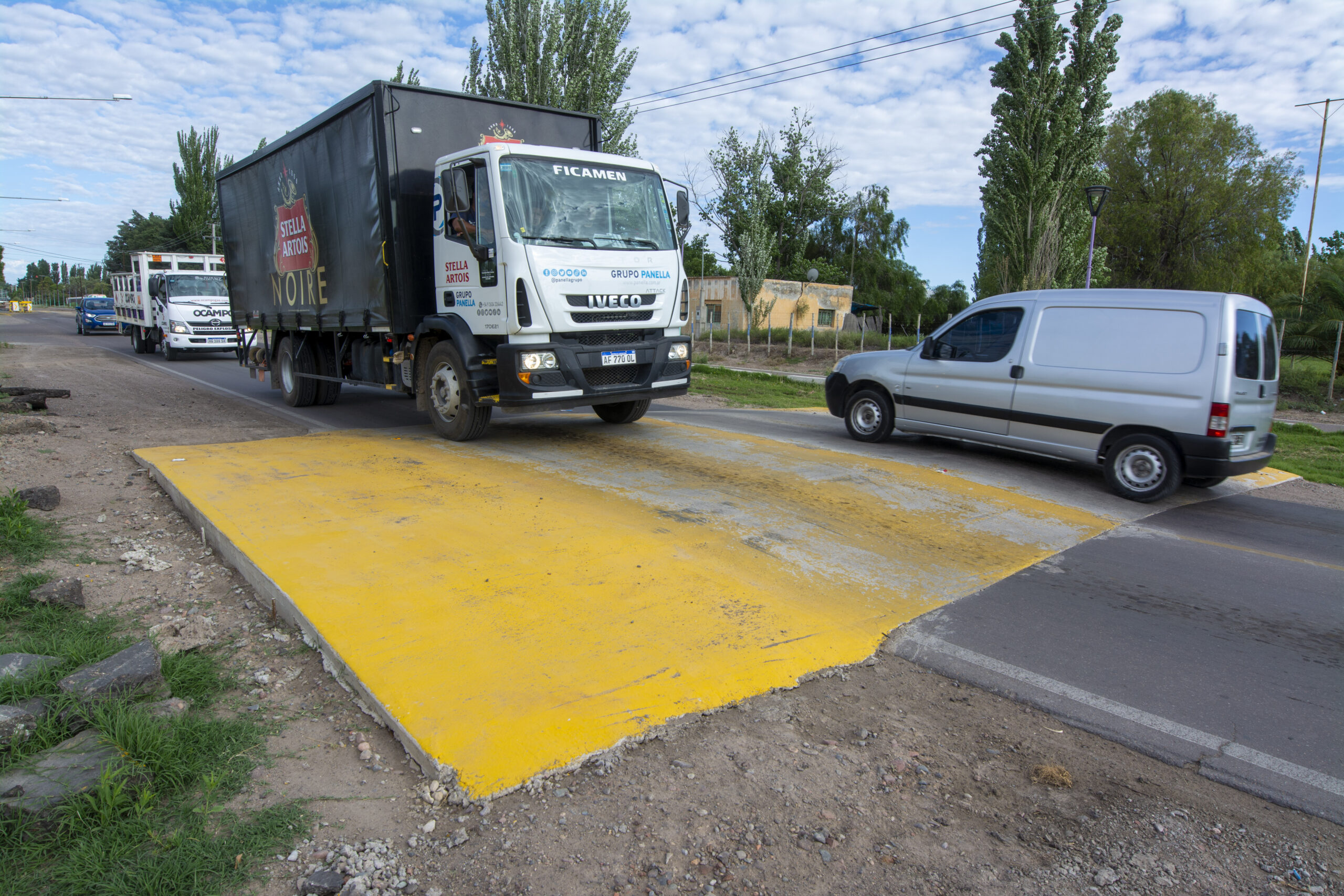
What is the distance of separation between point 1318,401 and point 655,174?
1581 centimetres

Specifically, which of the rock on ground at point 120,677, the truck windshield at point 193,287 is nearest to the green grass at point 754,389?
the rock on ground at point 120,677


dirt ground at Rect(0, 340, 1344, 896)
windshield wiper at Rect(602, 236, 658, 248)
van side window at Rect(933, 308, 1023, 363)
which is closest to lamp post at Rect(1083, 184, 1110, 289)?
van side window at Rect(933, 308, 1023, 363)

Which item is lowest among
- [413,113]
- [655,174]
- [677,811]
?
[677,811]

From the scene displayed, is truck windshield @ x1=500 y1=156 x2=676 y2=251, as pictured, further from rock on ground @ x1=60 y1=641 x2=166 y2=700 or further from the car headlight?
rock on ground @ x1=60 y1=641 x2=166 y2=700

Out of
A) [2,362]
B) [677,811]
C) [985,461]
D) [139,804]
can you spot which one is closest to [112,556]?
[139,804]

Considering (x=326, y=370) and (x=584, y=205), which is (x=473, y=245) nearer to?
(x=584, y=205)

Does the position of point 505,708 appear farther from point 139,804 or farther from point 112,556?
point 112,556

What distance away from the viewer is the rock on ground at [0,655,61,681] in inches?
129

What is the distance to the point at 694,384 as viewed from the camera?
17844 mm

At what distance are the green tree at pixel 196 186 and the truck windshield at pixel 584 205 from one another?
2053 inches

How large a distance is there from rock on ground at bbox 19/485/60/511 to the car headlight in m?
3.87

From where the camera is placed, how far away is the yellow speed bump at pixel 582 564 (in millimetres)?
3303

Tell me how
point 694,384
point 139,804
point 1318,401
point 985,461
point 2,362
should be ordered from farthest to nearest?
point 2,362, point 694,384, point 1318,401, point 985,461, point 139,804

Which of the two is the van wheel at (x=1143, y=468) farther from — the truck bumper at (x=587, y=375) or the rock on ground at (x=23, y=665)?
the rock on ground at (x=23, y=665)
